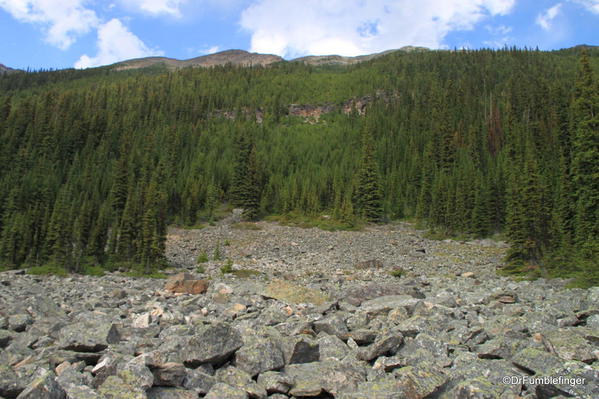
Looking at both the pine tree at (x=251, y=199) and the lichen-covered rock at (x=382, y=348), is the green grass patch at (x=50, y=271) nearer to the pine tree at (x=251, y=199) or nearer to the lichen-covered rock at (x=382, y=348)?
the lichen-covered rock at (x=382, y=348)

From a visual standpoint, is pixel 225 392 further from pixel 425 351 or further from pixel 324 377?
pixel 425 351

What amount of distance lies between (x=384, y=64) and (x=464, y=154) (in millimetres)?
97512

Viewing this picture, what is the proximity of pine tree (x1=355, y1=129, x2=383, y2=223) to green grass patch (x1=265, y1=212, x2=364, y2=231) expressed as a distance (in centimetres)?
389

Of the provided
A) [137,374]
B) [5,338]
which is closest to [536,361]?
[137,374]

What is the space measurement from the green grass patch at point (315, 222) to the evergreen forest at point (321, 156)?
139cm

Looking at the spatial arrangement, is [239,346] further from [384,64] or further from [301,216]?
[384,64]

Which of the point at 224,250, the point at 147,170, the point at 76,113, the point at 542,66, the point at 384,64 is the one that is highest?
the point at 384,64

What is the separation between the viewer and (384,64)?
537 feet

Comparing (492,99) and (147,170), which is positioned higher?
(492,99)

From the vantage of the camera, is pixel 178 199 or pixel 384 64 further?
pixel 384 64

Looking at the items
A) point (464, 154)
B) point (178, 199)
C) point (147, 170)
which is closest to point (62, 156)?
point (147, 170)

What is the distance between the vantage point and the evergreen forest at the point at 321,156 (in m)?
29.5

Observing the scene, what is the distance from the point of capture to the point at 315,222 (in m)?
59.7

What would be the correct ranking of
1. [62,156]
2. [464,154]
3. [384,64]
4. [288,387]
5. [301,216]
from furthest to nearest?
1. [384,64]
2. [62,156]
3. [464,154]
4. [301,216]
5. [288,387]
